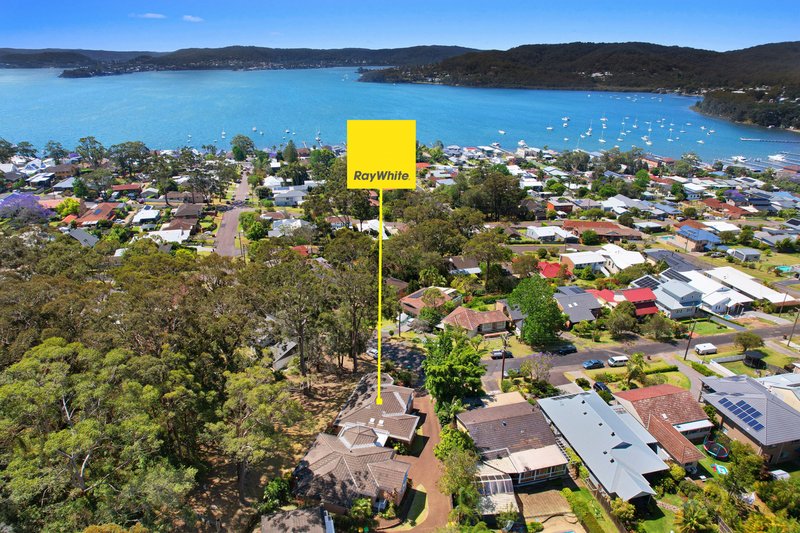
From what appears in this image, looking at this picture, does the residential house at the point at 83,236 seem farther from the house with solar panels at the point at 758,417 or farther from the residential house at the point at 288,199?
the house with solar panels at the point at 758,417

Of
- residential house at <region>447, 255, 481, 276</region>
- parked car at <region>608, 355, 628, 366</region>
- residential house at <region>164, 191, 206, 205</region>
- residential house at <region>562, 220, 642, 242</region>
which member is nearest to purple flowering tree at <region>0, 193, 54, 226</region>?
residential house at <region>164, 191, 206, 205</region>

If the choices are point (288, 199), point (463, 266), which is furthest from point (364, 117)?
point (463, 266)

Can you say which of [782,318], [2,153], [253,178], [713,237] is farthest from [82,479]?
[2,153]

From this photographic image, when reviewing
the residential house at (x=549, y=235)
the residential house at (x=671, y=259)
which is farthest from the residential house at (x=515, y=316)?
the residential house at (x=549, y=235)

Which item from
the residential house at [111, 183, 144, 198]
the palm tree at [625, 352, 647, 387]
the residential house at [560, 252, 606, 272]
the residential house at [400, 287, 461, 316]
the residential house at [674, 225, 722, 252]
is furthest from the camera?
the residential house at [111, 183, 144, 198]

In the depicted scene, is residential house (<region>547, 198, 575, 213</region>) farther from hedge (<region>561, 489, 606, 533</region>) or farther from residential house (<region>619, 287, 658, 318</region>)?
hedge (<region>561, 489, 606, 533</region>)

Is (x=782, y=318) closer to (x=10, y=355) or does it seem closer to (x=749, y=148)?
(x=10, y=355)
